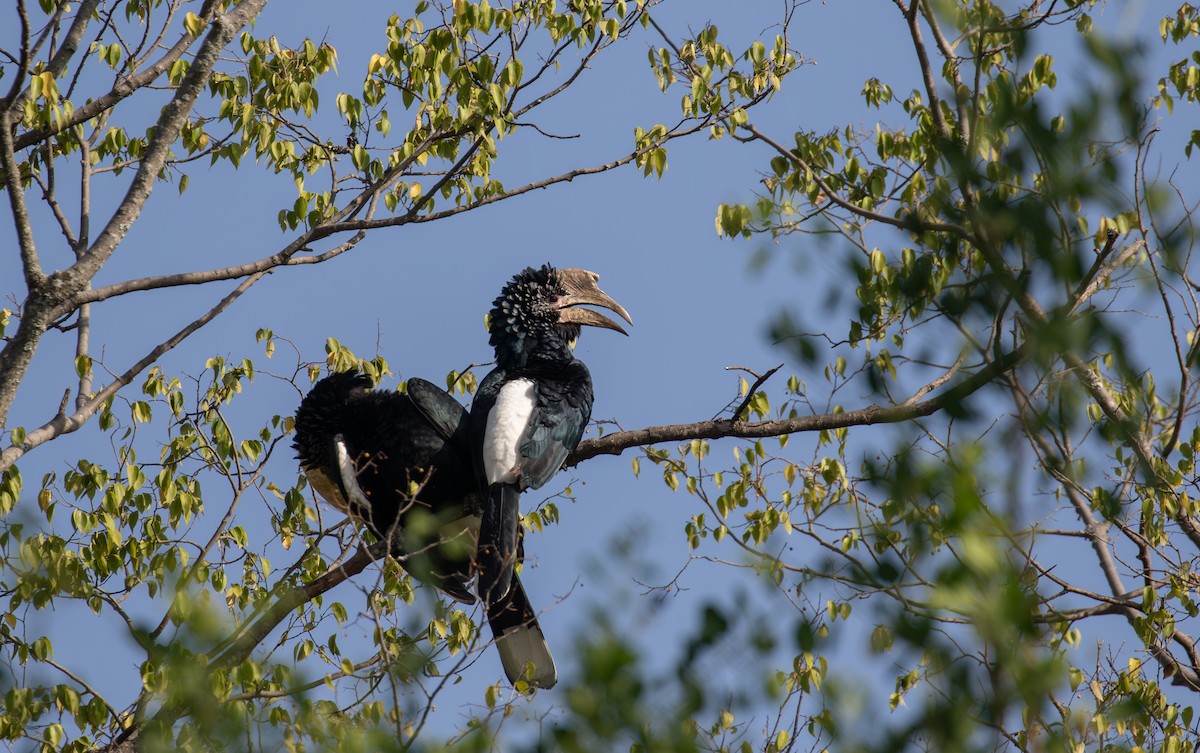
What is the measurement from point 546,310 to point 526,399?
86cm

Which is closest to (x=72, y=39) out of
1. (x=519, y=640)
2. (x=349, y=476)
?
(x=349, y=476)

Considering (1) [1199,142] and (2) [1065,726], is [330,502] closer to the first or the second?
(2) [1065,726]

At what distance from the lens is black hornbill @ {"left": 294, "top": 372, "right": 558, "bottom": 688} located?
15.9ft

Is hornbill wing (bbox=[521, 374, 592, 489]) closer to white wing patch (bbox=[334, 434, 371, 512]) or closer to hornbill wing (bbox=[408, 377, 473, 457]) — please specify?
hornbill wing (bbox=[408, 377, 473, 457])

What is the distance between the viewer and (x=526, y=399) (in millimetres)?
5012

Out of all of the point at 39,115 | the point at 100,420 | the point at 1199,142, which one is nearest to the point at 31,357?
the point at 100,420

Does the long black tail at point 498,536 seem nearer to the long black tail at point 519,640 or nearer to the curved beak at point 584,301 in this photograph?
the long black tail at point 519,640

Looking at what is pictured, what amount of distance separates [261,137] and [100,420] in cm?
→ 117

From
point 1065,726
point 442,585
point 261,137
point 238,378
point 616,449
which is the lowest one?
point 1065,726

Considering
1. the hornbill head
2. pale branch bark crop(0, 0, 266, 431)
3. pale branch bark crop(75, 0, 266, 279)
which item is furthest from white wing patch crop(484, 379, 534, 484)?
pale branch bark crop(75, 0, 266, 279)

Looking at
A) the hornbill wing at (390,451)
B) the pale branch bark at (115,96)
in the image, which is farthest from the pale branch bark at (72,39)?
the hornbill wing at (390,451)

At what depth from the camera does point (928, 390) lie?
4535 millimetres

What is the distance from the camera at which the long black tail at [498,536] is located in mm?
4578

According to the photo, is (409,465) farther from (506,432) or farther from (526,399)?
(526,399)
